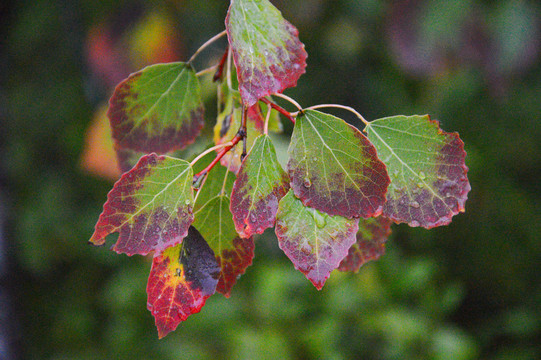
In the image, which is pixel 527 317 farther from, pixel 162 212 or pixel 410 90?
pixel 162 212

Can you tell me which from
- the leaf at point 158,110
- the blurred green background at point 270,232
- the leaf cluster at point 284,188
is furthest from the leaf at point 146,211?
the blurred green background at point 270,232

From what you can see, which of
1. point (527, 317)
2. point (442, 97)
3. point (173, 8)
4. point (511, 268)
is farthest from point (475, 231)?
point (173, 8)

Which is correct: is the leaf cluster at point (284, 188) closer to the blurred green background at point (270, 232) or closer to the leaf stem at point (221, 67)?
the leaf stem at point (221, 67)

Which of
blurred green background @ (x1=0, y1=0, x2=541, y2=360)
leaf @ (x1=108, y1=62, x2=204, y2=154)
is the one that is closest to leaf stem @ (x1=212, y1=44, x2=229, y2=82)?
leaf @ (x1=108, y1=62, x2=204, y2=154)

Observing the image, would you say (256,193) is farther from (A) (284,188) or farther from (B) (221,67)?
(B) (221,67)

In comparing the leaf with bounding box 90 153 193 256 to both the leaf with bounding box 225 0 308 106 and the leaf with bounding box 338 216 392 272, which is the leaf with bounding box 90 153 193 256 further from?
the leaf with bounding box 338 216 392 272
